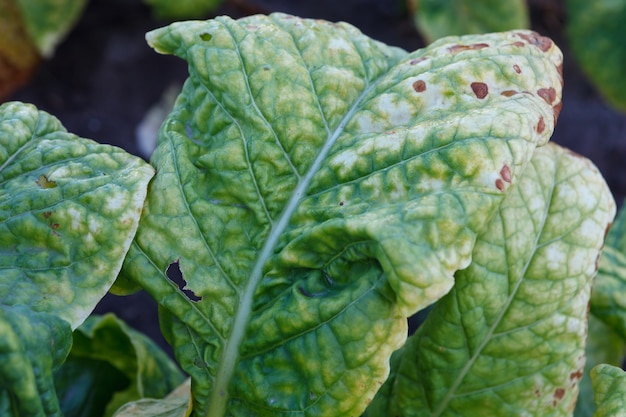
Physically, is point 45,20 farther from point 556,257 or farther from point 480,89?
point 556,257

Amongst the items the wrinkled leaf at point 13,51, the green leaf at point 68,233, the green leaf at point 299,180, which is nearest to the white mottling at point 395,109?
the green leaf at point 299,180

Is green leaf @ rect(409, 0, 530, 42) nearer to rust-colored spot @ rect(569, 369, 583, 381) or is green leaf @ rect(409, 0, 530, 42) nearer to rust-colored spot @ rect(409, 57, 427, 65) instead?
rust-colored spot @ rect(409, 57, 427, 65)

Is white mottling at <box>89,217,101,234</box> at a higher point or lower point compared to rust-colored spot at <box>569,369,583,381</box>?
higher

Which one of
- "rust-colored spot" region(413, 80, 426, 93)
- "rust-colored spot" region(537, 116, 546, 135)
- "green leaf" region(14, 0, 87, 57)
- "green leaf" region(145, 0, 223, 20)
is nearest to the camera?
"rust-colored spot" region(537, 116, 546, 135)

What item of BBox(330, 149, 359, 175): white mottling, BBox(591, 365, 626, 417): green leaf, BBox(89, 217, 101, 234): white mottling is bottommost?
BBox(591, 365, 626, 417): green leaf

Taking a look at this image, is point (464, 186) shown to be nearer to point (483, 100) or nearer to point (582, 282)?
point (483, 100)

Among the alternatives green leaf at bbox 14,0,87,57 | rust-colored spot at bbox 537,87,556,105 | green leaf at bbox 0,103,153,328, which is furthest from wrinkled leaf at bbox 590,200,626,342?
green leaf at bbox 14,0,87,57

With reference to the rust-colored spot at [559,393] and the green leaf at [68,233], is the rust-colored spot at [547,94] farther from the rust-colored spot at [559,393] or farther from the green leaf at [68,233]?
the green leaf at [68,233]
